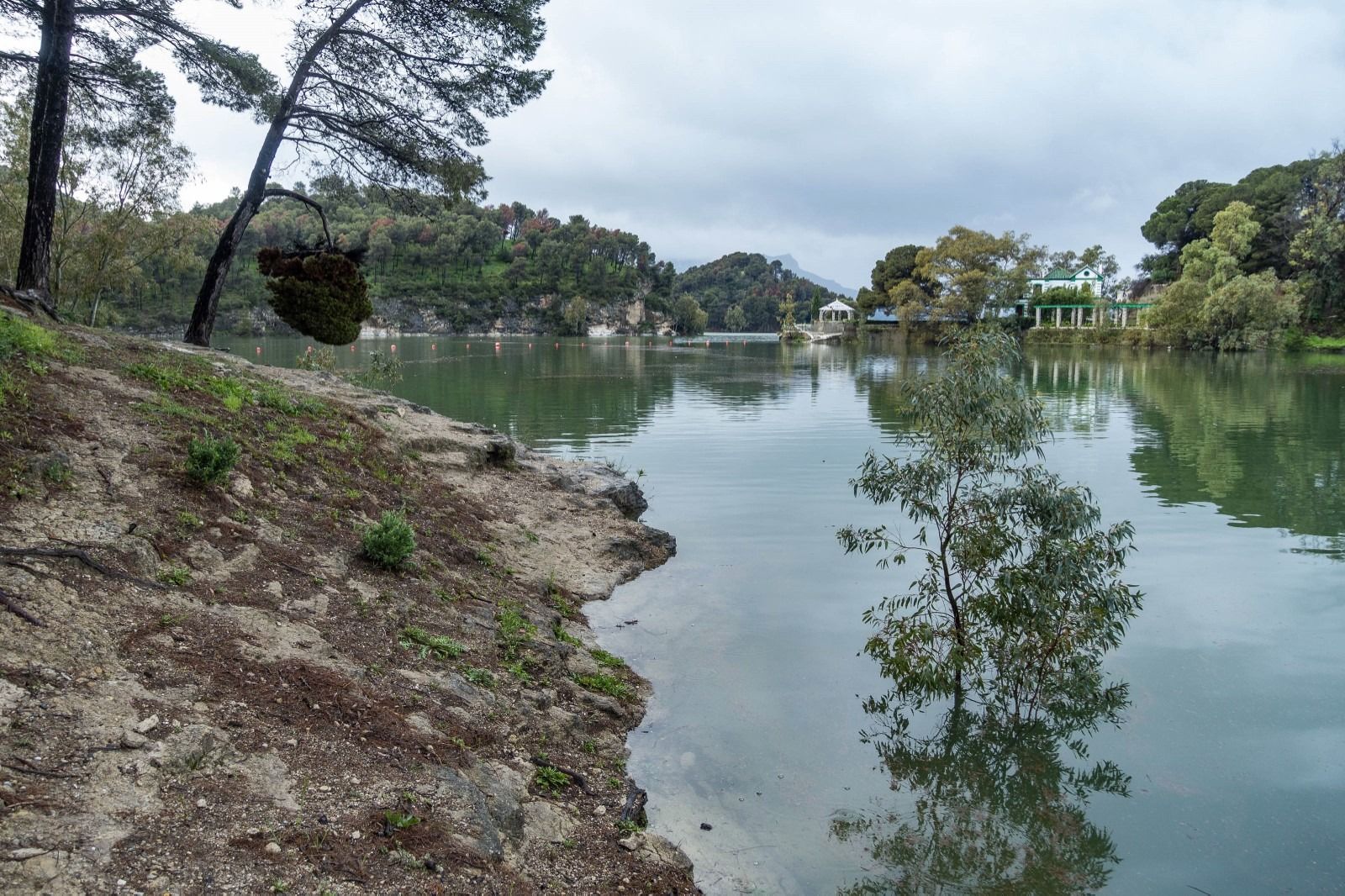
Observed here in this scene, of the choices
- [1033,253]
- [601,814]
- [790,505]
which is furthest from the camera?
[1033,253]

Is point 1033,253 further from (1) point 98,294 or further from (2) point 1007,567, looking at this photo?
(2) point 1007,567

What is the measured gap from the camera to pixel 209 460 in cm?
901

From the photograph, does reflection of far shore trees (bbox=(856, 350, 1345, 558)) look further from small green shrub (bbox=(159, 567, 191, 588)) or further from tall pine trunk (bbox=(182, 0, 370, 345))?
tall pine trunk (bbox=(182, 0, 370, 345))

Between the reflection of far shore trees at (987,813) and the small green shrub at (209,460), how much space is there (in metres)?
7.26

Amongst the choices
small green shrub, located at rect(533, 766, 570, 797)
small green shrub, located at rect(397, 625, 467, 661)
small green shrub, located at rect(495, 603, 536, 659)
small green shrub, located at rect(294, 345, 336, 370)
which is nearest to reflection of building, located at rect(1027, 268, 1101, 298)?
small green shrub, located at rect(294, 345, 336, 370)

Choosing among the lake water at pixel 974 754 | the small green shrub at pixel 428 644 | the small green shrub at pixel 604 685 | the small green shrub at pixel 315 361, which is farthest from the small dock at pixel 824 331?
the small green shrub at pixel 428 644

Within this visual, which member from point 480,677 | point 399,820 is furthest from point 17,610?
point 480,677

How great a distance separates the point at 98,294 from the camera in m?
33.5

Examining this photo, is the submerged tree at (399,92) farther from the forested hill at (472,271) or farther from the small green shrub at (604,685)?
the forested hill at (472,271)

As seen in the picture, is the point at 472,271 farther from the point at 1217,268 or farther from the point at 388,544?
the point at 388,544

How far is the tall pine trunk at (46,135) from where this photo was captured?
14352mm

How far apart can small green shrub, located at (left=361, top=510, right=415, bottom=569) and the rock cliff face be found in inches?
5.5

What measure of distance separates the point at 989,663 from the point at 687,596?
15.2 ft

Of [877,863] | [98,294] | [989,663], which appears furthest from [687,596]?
[98,294]
